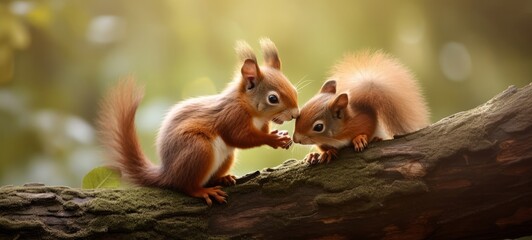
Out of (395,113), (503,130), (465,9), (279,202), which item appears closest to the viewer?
(503,130)

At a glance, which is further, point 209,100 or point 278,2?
point 278,2

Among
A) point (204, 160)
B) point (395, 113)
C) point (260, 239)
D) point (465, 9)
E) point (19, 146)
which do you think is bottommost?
point (260, 239)

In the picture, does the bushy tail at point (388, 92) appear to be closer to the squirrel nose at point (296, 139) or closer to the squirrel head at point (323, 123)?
the squirrel head at point (323, 123)

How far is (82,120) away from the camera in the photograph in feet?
12.3

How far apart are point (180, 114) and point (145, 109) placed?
129cm

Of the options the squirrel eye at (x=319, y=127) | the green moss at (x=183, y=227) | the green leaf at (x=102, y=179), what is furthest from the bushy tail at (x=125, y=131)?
the squirrel eye at (x=319, y=127)

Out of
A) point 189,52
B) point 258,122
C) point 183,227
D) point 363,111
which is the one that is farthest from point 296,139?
point 189,52

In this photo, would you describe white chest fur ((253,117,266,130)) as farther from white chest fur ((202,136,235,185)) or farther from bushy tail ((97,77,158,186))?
bushy tail ((97,77,158,186))

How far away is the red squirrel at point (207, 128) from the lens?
224 cm

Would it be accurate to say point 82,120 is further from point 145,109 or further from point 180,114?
point 180,114

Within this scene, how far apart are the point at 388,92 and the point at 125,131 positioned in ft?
3.89

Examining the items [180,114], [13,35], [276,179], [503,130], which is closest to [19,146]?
[13,35]

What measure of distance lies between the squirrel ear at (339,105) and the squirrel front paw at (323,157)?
166mm

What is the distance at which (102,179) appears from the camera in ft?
8.55
